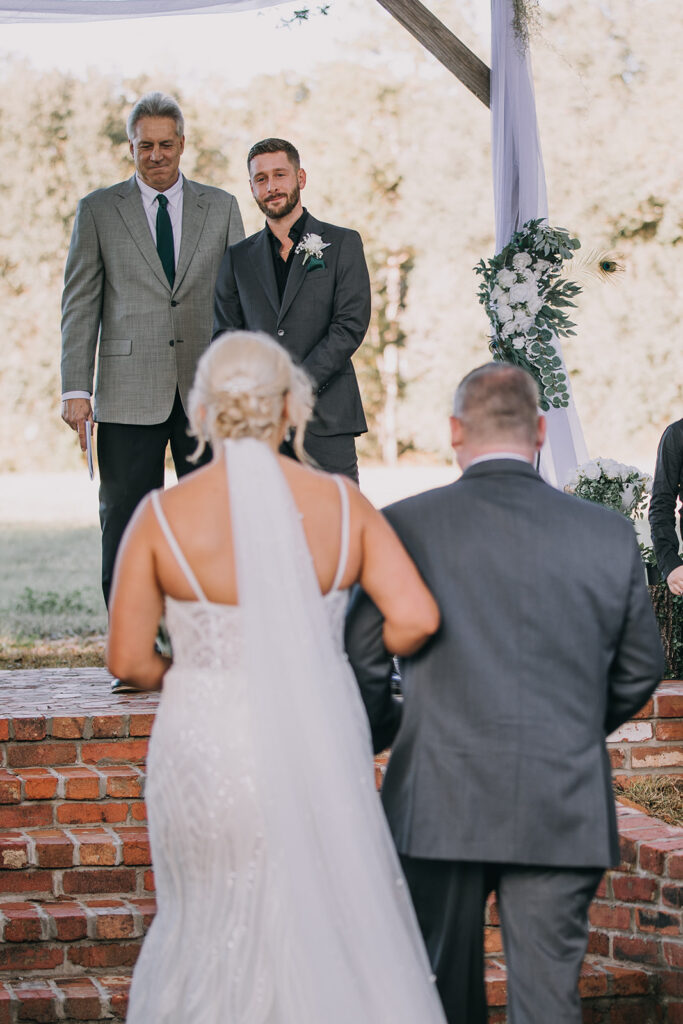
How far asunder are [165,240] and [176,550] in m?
2.82

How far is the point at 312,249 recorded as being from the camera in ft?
14.8

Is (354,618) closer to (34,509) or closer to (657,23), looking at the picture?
(657,23)

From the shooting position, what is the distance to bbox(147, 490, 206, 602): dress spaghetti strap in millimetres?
2197

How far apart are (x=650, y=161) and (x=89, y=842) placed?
14.3 m

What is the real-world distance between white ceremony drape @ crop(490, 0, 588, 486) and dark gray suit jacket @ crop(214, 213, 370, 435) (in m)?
1.05

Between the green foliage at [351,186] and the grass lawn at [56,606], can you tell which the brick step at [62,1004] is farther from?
the green foliage at [351,186]

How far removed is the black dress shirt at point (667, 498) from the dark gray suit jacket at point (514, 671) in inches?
96.8

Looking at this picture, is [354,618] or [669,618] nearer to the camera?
[354,618]

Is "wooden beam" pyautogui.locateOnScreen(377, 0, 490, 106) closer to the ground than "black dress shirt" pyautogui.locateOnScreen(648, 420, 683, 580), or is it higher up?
higher up

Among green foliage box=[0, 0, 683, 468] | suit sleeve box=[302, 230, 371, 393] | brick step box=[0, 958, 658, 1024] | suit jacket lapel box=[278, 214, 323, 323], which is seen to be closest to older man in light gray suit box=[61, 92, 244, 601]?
suit jacket lapel box=[278, 214, 323, 323]

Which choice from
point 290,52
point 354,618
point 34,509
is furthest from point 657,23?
point 354,618

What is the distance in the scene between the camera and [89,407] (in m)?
4.72

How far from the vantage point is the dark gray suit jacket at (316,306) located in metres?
4.57

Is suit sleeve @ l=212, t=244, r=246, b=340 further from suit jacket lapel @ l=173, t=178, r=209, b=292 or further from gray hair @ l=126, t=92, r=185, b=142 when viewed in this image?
gray hair @ l=126, t=92, r=185, b=142
